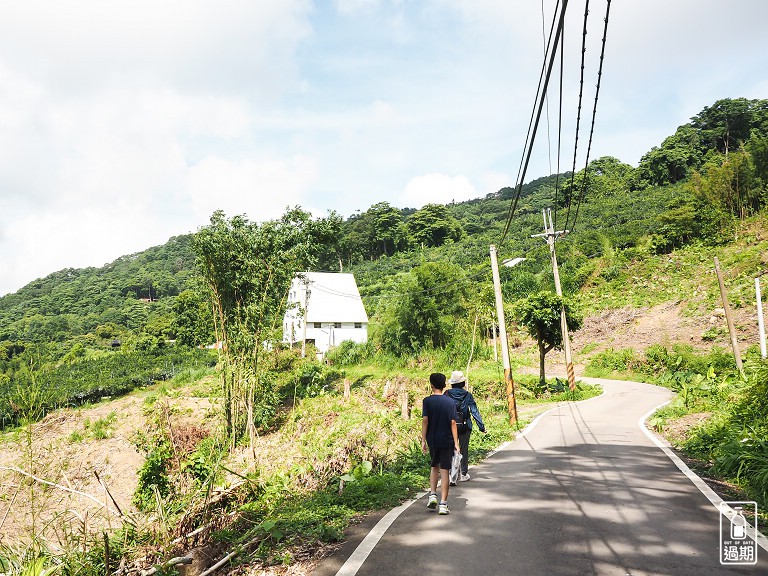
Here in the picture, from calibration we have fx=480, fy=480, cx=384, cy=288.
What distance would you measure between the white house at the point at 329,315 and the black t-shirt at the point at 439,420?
37.6 meters

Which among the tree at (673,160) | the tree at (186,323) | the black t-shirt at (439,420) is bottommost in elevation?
the black t-shirt at (439,420)

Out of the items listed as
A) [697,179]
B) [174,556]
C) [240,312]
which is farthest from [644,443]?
[697,179]

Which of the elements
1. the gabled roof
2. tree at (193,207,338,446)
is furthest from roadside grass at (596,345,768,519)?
the gabled roof

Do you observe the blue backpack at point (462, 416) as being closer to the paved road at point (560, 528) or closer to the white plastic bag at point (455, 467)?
the white plastic bag at point (455, 467)

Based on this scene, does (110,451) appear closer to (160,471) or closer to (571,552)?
(160,471)

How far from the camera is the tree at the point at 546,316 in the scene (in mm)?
22938

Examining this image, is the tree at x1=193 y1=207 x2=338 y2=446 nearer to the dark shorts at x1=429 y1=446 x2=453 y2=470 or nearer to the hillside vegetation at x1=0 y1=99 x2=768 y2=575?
the hillside vegetation at x1=0 y1=99 x2=768 y2=575

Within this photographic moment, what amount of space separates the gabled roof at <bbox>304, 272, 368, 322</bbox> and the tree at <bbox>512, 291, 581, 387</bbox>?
78.8ft

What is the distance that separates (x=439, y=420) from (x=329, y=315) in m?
39.6

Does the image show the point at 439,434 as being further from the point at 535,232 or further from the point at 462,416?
the point at 535,232

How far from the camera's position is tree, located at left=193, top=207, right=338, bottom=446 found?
61.2 ft

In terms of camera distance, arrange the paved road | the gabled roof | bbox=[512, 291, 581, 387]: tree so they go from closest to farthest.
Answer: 1. the paved road
2. bbox=[512, 291, 581, 387]: tree
3. the gabled roof

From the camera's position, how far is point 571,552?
4570mm

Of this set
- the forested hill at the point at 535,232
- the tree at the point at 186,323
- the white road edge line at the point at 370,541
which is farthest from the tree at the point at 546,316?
the tree at the point at 186,323
